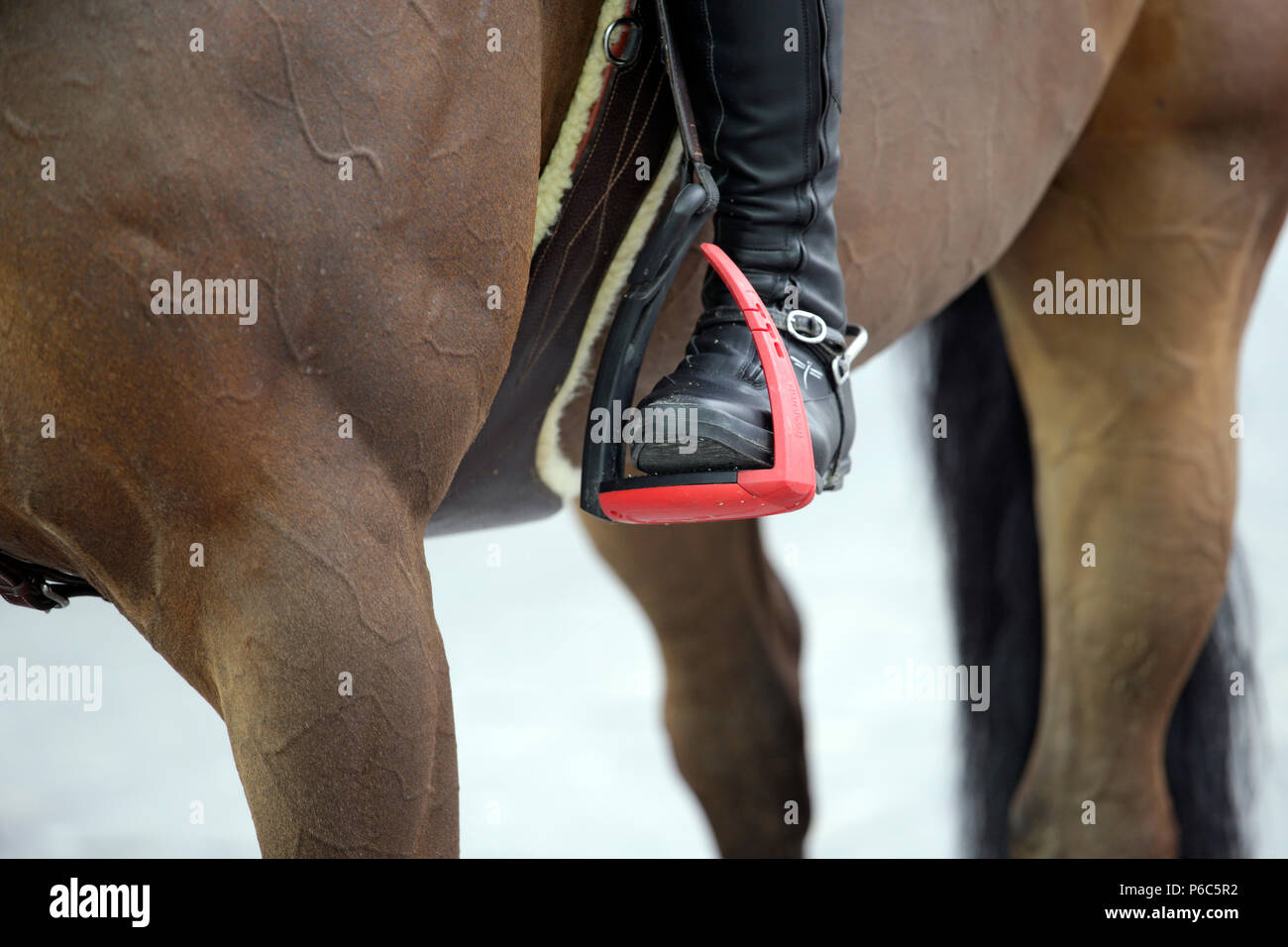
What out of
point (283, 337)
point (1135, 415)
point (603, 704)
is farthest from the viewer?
point (603, 704)

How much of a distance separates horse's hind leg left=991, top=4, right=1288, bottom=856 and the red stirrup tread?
1.93ft

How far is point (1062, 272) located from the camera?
1.20m

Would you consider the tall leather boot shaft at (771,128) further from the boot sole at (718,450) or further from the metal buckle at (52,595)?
the metal buckle at (52,595)

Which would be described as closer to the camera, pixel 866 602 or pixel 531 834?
pixel 531 834

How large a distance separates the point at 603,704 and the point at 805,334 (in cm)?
131

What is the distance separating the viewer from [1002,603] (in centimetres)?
135

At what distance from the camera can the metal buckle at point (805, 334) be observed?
2.30 ft

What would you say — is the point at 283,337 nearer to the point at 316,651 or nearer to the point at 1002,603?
the point at 316,651

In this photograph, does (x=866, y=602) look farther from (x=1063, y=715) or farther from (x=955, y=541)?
(x=1063, y=715)

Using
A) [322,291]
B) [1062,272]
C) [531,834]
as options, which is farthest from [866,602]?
[322,291]

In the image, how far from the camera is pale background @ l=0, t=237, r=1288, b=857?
Answer: 5.16 feet

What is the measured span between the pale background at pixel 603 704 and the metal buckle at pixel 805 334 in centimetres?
68

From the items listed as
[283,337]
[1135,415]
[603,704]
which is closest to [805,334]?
[283,337]
